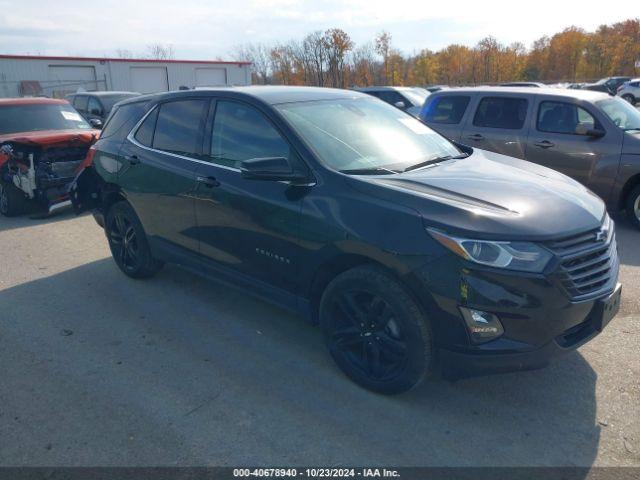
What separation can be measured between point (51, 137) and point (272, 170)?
20.4 feet

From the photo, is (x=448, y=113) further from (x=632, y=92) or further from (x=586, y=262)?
(x=632, y=92)

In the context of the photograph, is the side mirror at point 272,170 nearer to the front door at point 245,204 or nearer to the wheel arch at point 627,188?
the front door at point 245,204

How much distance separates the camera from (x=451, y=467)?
2.70 m

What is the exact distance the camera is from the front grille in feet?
9.27

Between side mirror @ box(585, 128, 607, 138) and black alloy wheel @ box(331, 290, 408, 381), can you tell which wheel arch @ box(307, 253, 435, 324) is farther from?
side mirror @ box(585, 128, 607, 138)

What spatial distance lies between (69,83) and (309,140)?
34678 mm

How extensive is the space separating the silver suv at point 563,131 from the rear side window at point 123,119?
4905 millimetres

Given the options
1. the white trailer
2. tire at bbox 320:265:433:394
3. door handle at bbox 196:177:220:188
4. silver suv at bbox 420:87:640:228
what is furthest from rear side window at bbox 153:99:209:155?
the white trailer

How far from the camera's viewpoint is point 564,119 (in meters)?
7.29

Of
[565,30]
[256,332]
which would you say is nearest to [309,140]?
[256,332]

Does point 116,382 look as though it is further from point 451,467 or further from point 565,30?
point 565,30

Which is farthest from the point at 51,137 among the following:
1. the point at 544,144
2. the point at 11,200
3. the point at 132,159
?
the point at 544,144

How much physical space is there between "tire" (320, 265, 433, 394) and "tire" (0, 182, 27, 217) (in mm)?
6841

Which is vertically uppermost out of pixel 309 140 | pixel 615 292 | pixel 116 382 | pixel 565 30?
pixel 565 30
